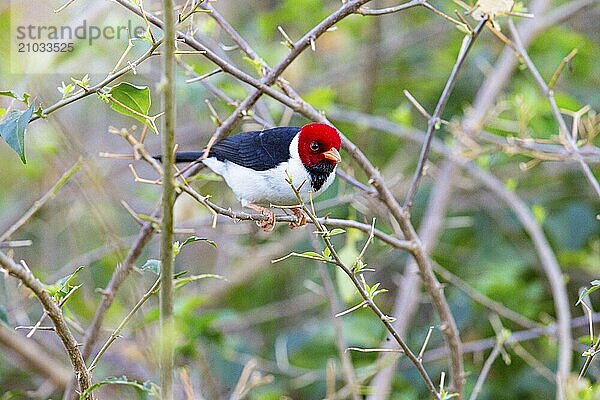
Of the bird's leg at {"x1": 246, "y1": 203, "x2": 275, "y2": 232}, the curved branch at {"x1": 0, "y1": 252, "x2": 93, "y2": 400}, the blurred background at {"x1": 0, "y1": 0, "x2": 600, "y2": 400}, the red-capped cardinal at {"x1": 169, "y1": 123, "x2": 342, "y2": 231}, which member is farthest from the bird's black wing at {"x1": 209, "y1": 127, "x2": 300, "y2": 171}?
the curved branch at {"x1": 0, "y1": 252, "x2": 93, "y2": 400}

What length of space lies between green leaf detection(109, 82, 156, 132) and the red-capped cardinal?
0.71m

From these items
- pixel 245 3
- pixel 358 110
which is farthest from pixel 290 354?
pixel 245 3

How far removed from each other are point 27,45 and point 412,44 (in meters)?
2.10

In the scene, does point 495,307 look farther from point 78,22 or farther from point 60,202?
point 60,202

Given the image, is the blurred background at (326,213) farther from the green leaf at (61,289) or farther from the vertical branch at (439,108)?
the green leaf at (61,289)

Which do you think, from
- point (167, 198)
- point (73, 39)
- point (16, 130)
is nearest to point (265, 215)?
point (16, 130)

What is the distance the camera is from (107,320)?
10.6 ft

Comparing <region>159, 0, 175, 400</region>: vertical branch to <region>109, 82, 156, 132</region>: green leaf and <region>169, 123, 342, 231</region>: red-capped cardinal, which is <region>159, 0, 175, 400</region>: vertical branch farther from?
<region>169, 123, 342, 231</region>: red-capped cardinal

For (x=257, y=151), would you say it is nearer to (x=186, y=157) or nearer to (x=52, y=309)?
(x=186, y=157)

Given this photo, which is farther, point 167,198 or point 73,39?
point 73,39

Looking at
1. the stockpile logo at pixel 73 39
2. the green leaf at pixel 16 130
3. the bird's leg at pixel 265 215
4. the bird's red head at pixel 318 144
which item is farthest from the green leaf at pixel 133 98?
the stockpile logo at pixel 73 39

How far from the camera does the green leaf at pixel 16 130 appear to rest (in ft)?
4.01

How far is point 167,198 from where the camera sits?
1.01 metres

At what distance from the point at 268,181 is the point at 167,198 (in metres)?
1.11
